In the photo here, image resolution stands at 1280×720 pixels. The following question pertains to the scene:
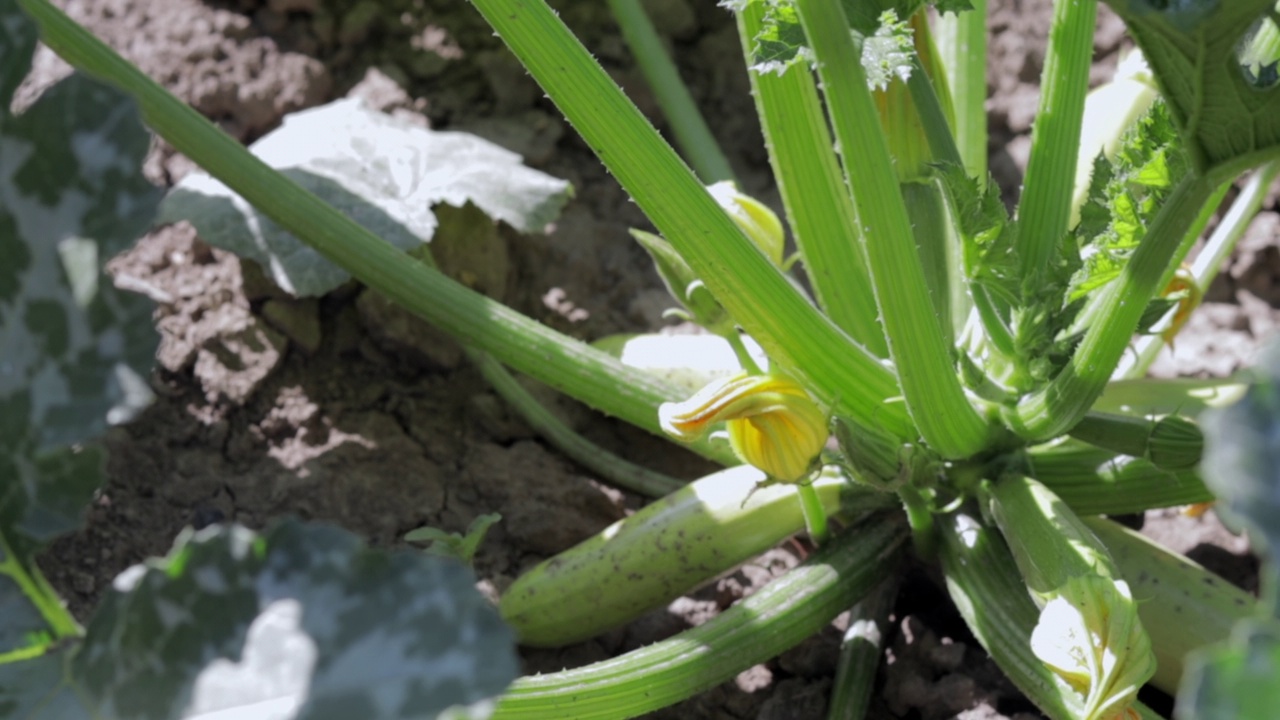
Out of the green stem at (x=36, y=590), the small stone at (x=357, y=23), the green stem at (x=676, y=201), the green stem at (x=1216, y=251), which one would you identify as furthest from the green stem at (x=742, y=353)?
the small stone at (x=357, y=23)

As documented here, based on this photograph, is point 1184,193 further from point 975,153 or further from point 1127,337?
point 975,153

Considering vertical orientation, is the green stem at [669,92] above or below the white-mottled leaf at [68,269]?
below

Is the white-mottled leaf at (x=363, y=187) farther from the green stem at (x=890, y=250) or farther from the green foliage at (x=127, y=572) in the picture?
the green foliage at (x=127, y=572)

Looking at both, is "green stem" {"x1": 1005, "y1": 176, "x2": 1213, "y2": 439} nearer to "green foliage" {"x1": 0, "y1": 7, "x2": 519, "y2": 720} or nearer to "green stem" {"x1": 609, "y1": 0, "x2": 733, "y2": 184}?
"green foliage" {"x1": 0, "y1": 7, "x2": 519, "y2": 720}

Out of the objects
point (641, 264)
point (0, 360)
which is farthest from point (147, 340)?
point (641, 264)

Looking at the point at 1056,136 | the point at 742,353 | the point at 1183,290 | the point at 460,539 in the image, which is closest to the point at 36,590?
the point at 460,539

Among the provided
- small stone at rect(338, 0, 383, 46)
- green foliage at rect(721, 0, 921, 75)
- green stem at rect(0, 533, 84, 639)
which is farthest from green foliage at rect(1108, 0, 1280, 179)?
small stone at rect(338, 0, 383, 46)

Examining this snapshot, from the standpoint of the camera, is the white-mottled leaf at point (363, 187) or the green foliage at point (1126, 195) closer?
the green foliage at point (1126, 195)
